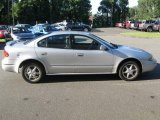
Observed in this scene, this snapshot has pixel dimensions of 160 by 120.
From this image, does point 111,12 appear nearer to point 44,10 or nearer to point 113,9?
point 113,9

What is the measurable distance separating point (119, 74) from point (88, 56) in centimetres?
104

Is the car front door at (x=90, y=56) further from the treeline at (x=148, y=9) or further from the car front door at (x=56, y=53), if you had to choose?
the treeline at (x=148, y=9)

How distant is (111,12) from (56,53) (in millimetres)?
84404

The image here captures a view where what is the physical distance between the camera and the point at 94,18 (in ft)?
293

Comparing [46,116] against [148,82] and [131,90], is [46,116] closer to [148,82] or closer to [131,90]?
[131,90]

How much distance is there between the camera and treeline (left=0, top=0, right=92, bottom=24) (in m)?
66.4

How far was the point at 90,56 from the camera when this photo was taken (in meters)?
9.09

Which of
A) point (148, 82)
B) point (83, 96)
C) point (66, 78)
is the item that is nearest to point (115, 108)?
point (83, 96)

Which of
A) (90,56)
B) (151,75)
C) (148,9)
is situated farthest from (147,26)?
(148,9)

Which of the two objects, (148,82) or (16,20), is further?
(16,20)

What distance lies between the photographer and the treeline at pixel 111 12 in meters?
91.2

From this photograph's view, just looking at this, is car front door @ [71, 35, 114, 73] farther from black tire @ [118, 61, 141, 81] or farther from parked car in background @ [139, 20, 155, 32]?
parked car in background @ [139, 20, 155, 32]

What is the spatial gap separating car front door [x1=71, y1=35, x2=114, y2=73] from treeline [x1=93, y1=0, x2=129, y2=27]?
81359 millimetres

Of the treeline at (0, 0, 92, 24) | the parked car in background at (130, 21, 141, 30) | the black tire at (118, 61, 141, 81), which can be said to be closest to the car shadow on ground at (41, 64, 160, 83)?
the black tire at (118, 61, 141, 81)
